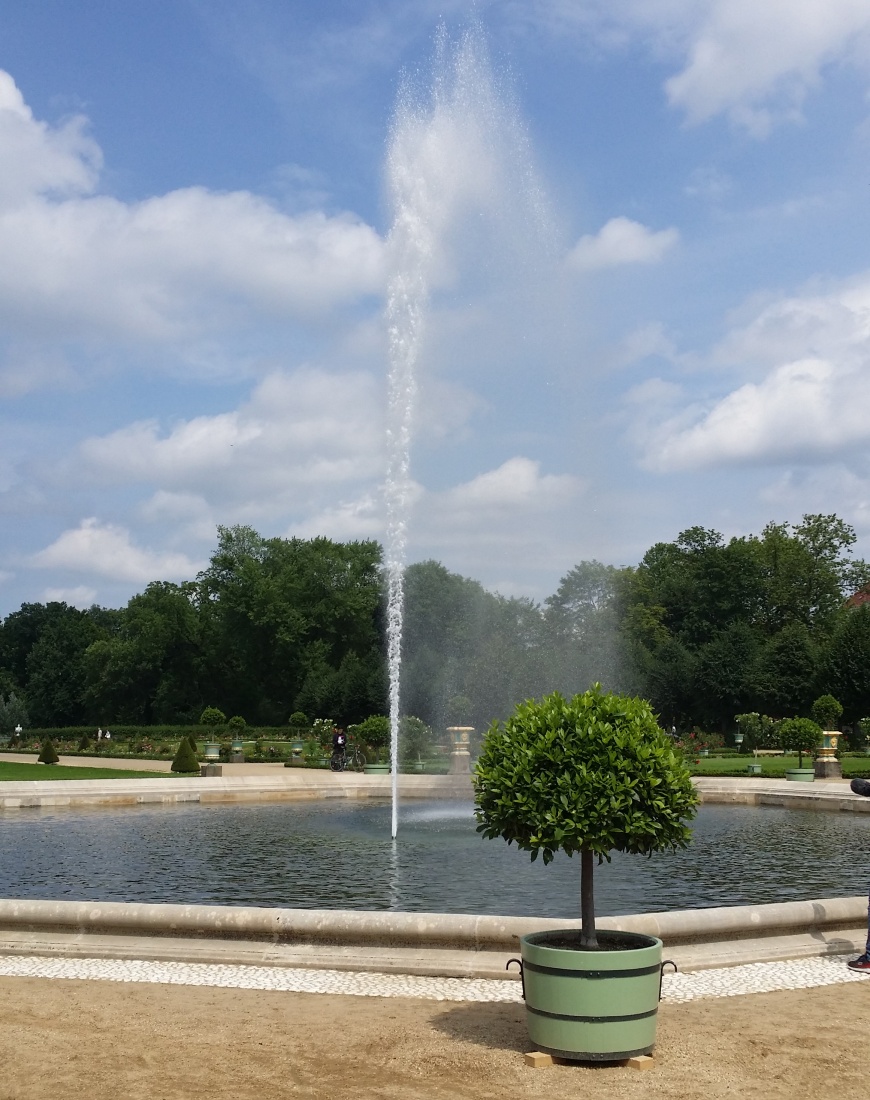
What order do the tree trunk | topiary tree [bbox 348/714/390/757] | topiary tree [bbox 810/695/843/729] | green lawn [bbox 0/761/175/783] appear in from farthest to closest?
topiary tree [bbox 810/695/843/729] < topiary tree [bbox 348/714/390/757] < green lawn [bbox 0/761/175/783] < the tree trunk

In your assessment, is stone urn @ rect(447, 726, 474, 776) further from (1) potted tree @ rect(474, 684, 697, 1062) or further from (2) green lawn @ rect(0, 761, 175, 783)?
(1) potted tree @ rect(474, 684, 697, 1062)

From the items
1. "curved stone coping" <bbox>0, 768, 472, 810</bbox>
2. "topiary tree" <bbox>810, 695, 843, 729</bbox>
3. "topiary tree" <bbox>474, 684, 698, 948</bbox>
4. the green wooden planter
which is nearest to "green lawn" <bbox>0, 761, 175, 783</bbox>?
"curved stone coping" <bbox>0, 768, 472, 810</bbox>

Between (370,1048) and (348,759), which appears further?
(348,759)

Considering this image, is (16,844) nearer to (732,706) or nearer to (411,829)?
(411,829)

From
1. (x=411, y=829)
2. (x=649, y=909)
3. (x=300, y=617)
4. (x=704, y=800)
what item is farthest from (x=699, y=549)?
(x=649, y=909)

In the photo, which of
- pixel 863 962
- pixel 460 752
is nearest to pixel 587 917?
pixel 863 962

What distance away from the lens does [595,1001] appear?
702 cm

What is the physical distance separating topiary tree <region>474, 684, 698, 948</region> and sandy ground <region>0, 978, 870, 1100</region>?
100 cm

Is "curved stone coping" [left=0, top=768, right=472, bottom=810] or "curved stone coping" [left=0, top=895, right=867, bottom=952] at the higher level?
"curved stone coping" [left=0, top=895, right=867, bottom=952]

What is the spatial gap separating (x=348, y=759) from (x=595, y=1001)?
33081 millimetres

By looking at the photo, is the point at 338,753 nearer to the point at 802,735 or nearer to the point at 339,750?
the point at 339,750

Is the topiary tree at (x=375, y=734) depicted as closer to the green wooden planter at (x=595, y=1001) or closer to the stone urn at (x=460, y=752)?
the stone urn at (x=460, y=752)

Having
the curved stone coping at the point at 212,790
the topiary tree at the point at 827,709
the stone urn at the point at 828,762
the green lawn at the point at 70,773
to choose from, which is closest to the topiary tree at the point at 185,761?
the green lawn at the point at 70,773

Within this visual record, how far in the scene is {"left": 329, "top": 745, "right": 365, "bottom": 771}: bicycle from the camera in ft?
126
